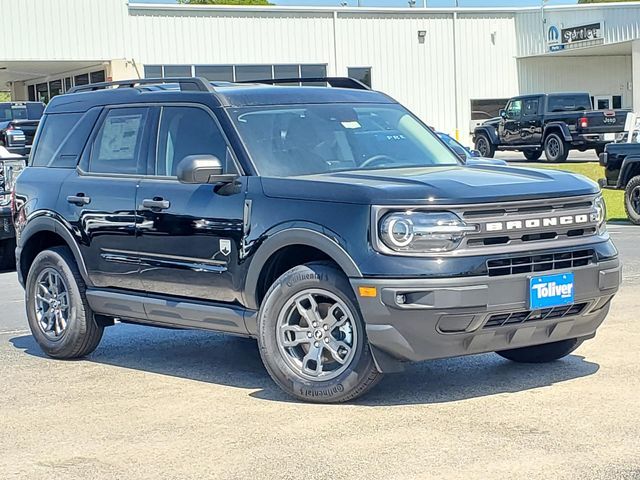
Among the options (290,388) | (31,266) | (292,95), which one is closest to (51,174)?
(31,266)

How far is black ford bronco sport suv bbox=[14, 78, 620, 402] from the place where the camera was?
5988mm

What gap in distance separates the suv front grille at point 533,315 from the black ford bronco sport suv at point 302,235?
0.01 m

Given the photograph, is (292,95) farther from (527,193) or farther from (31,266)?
(31,266)

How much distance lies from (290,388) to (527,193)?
5.55 feet

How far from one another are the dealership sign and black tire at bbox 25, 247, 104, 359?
1543 inches

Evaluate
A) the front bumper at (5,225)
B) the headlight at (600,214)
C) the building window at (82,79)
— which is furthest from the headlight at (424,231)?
the building window at (82,79)

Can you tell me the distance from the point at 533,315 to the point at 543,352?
1.12 m

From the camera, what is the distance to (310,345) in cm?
642

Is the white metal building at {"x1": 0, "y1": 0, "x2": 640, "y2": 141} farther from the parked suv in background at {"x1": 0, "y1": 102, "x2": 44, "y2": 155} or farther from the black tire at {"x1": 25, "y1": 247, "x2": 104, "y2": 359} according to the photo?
the black tire at {"x1": 25, "y1": 247, "x2": 104, "y2": 359}

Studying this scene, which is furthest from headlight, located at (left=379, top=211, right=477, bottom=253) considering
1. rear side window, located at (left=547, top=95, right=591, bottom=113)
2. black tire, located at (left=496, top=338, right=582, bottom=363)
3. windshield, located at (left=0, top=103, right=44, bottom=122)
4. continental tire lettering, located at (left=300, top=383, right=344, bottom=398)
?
rear side window, located at (left=547, top=95, right=591, bottom=113)

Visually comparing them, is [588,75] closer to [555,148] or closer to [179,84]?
[555,148]

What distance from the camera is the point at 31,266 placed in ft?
27.4

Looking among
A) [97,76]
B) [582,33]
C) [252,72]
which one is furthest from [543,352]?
[582,33]

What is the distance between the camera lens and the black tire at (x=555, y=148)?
32.2 meters
